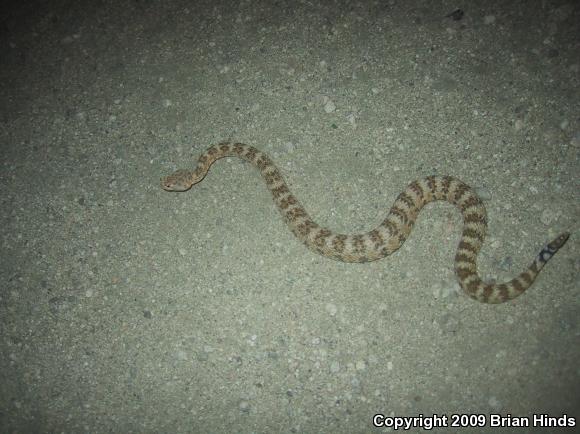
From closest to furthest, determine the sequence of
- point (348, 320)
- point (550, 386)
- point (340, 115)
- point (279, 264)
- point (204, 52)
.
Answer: point (550, 386), point (348, 320), point (279, 264), point (340, 115), point (204, 52)

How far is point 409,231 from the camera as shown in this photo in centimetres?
399

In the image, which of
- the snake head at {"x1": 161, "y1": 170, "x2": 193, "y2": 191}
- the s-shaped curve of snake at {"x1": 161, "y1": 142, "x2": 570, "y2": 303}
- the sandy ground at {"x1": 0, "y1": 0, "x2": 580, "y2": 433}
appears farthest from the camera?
the snake head at {"x1": 161, "y1": 170, "x2": 193, "y2": 191}

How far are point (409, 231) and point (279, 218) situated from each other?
1644 millimetres

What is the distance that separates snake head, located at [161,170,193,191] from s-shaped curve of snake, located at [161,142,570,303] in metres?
0.01

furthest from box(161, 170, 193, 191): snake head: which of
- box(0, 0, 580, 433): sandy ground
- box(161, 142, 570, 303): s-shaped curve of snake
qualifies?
box(0, 0, 580, 433): sandy ground

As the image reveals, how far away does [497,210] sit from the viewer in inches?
156

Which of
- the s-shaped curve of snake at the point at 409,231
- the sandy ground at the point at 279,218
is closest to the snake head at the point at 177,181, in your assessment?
the s-shaped curve of snake at the point at 409,231

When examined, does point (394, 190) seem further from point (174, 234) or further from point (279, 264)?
point (174, 234)

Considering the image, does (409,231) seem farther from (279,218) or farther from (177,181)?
(177,181)

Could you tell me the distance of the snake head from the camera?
4297 millimetres

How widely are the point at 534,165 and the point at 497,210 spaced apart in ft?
2.41

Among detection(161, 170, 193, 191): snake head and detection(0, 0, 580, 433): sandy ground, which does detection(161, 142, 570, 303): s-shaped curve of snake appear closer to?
detection(161, 170, 193, 191): snake head

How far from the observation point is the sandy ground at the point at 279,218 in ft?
12.3

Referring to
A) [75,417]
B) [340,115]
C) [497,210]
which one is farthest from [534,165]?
[75,417]
